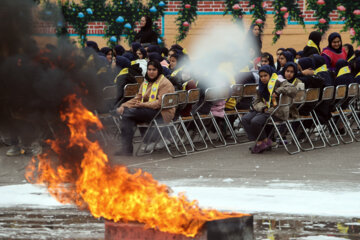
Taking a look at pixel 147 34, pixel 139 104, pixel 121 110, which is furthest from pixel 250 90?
pixel 147 34

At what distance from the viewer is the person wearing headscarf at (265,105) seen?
13469 millimetres

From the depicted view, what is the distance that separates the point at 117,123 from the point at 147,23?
520 centimetres

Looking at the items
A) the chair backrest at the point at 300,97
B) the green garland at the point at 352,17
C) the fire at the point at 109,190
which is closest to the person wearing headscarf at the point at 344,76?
the chair backrest at the point at 300,97

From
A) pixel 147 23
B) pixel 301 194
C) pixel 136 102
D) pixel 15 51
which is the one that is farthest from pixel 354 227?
pixel 147 23

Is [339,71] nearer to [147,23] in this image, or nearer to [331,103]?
[331,103]

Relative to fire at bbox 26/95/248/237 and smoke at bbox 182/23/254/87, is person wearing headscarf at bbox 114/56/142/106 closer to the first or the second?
smoke at bbox 182/23/254/87

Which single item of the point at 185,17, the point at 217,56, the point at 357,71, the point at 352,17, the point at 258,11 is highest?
the point at 185,17

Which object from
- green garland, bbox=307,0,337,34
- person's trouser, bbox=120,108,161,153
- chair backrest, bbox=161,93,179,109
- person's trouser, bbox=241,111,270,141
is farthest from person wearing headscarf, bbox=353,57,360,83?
green garland, bbox=307,0,337,34

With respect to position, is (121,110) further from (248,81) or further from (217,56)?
(248,81)

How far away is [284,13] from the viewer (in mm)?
25094

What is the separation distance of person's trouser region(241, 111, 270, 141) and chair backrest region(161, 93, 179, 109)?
116cm

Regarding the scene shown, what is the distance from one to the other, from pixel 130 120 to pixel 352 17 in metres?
13.1

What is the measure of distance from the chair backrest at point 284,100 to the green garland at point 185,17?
12311 millimetres

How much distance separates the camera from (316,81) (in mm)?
14367
